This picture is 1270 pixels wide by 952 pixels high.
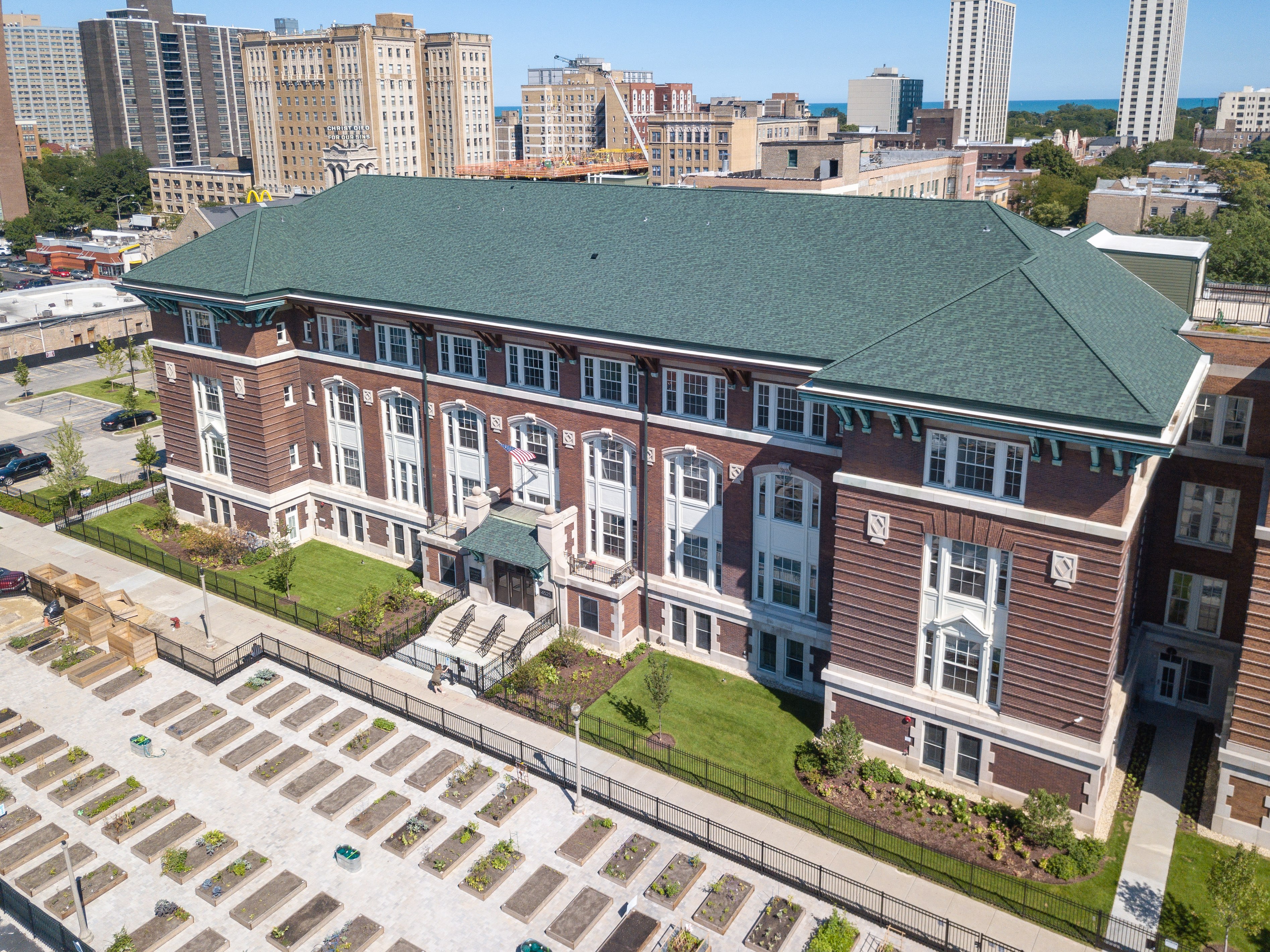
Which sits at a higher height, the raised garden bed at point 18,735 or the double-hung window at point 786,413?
the double-hung window at point 786,413

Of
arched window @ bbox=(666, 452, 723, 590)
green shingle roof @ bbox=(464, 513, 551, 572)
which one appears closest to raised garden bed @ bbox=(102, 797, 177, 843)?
green shingle roof @ bbox=(464, 513, 551, 572)

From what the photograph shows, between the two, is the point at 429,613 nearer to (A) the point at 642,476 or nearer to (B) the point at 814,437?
(A) the point at 642,476

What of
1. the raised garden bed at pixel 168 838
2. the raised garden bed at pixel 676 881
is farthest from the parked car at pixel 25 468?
the raised garden bed at pixel 676 881

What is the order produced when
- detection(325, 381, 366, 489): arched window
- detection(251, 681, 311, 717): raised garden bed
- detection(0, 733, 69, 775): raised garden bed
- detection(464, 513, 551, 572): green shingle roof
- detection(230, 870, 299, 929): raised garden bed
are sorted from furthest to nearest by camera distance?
detection(325, 381, 366, 489): arched window → detection(464, 513, 551, 572): green shingle roof → detection(251, 681, 311, 717): raised garden bed → detection(0, 733, 69, 775): raised garden bed → detection(230, 870, 299, 929): raised garden bed

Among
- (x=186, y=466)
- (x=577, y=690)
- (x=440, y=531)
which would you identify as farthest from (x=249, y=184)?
(x=577, y=690)

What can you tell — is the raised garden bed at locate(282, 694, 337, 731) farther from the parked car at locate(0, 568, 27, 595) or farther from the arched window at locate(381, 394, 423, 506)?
the parked car at locate(0, 568, 27, 595)

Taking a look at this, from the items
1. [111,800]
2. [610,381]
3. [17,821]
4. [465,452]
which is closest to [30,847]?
[17,821]

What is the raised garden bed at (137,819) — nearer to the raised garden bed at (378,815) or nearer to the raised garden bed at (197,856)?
the raised garden bed at (197,856)
